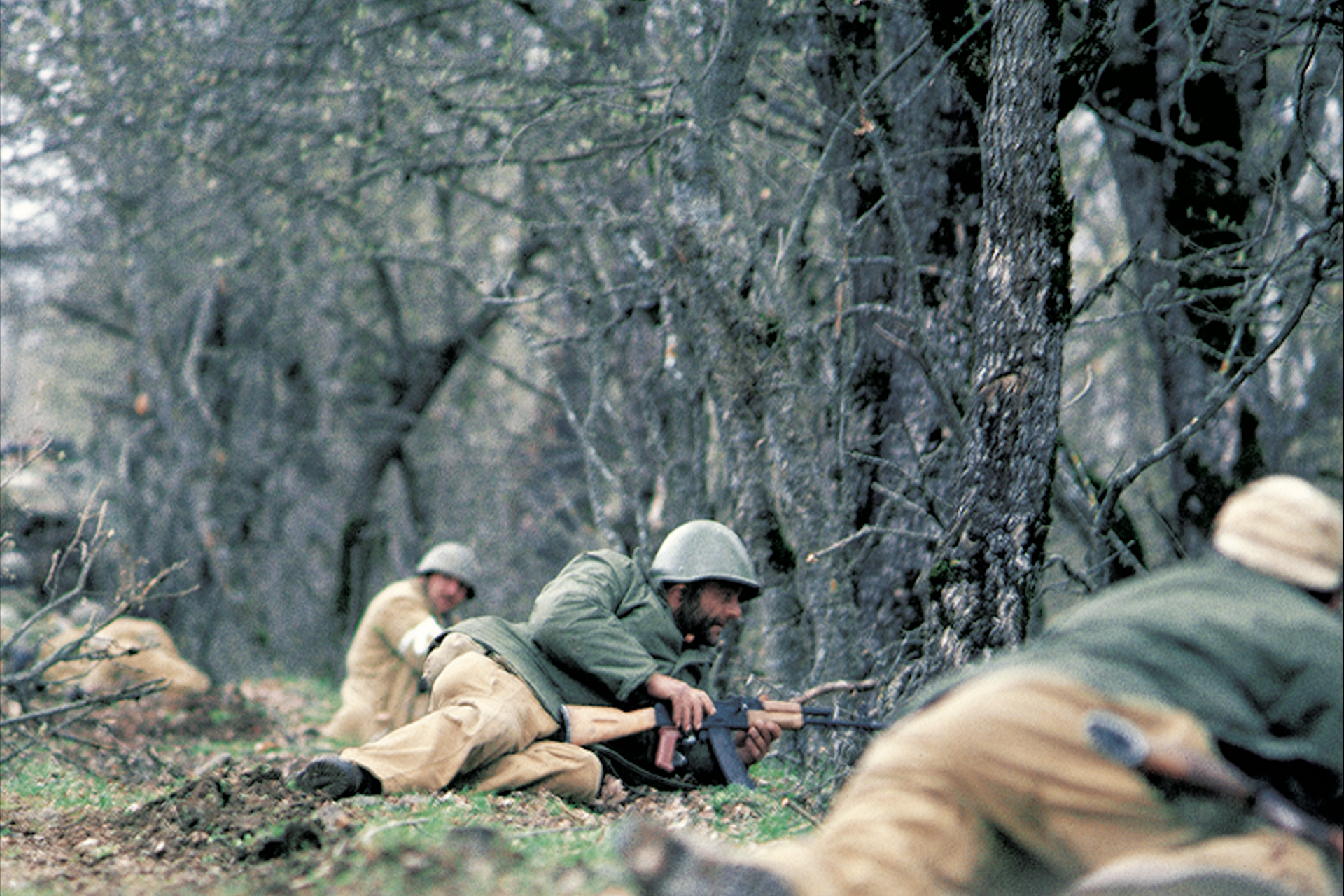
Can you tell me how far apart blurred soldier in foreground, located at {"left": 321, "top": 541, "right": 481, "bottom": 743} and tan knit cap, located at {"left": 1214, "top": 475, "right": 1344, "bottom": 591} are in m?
7.12

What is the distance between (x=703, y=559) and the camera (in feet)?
19.4

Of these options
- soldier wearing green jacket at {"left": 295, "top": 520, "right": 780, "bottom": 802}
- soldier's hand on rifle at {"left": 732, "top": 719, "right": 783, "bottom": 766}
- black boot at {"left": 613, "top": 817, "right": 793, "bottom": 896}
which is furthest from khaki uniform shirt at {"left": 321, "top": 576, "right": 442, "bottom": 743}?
black boot at {"left": 613, "top": 817, "right": 793, "bottom": 896}

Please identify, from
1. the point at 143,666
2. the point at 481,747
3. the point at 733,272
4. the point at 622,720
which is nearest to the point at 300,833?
the point at 481,747

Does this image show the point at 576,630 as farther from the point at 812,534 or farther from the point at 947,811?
the point at 947,811

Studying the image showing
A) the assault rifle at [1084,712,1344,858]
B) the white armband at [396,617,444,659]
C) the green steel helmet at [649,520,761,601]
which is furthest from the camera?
the white armband at [396,617,444,659]

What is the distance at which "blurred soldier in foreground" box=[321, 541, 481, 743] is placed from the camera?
943 centimetres

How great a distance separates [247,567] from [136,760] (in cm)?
975

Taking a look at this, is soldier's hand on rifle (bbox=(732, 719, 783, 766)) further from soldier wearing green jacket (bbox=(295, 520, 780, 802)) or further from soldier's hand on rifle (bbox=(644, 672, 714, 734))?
soldier's hand on rifle (bbox=(644, 672, 714, 734))

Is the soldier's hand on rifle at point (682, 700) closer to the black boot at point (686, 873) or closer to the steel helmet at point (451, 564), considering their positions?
the black boot at point (686, 873)

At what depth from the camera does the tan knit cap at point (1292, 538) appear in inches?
117

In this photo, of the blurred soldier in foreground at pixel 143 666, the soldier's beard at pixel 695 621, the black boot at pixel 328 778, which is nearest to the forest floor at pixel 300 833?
the black boot at pixel 328 778

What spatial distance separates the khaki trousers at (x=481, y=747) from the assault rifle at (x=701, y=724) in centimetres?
10

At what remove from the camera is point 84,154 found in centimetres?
1315

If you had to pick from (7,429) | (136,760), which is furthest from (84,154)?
(136,760)
